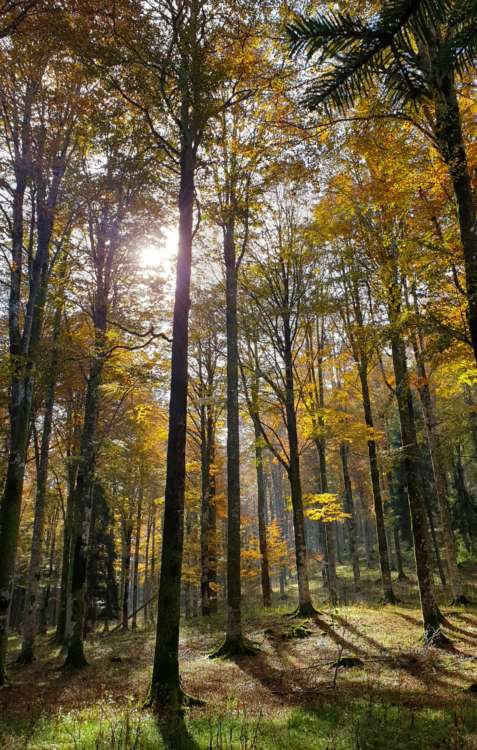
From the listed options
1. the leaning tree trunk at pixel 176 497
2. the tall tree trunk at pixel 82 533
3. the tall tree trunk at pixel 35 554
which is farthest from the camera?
the tall tree trunk at pixel 35 554

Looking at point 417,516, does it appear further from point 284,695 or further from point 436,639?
point 284,695

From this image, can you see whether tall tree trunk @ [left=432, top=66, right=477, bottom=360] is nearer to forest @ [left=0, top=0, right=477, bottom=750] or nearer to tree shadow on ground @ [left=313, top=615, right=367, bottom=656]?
forest @ [left=0, top=0, right=477, bottom=750]

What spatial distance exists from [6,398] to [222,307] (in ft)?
30.3

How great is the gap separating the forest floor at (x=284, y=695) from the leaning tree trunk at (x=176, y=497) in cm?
59

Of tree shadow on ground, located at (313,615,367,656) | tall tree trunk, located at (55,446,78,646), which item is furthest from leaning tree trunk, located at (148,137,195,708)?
tall tree trunk, located at (55,446,78,646)

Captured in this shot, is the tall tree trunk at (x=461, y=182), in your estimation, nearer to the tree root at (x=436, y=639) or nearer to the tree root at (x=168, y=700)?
the tree root at (x=168, y=700)

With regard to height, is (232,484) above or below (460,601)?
above

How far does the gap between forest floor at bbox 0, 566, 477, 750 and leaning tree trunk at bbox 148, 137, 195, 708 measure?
588 mm

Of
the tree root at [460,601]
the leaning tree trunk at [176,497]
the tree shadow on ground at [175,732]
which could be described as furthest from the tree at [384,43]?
the tree root at [460,601]

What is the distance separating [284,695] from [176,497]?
3812 millimetres

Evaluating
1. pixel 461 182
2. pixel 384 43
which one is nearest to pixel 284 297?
pixel 461 182

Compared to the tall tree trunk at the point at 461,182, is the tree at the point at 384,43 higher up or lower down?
lower down

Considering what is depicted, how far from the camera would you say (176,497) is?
7.80 metres

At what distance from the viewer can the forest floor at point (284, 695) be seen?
5129 millimetres
